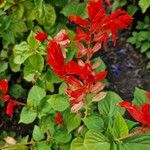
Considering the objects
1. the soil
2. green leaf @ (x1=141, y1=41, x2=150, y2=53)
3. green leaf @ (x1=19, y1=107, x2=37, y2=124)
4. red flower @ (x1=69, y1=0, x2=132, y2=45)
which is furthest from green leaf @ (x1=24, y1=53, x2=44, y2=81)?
green leaf @ (x1=141, y1=41, x2=150, y2=53)

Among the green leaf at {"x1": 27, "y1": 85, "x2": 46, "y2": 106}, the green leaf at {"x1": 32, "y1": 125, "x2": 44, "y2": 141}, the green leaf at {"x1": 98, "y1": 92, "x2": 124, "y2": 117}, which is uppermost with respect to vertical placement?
the green leaf at {"x1": 27, "y1": 85, "x2": 46, "y2": 106}

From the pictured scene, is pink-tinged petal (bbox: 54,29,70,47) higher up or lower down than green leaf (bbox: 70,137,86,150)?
higher up

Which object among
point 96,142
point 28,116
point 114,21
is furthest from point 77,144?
point 114,21

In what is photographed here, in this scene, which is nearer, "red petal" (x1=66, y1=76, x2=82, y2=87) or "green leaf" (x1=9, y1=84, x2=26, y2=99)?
"red petal" (x1=66, y1=76, x2=82, y2=87)

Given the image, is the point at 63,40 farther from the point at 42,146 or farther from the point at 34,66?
the point at 42,146

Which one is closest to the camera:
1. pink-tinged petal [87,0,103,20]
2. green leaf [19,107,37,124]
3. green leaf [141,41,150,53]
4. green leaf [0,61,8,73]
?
pink-tinged petal [87,0,103,20]

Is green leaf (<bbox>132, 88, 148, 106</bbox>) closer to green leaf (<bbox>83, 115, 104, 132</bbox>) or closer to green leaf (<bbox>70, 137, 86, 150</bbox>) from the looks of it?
green leaf (<bbox>83, 115, 104, 132</bbox>)

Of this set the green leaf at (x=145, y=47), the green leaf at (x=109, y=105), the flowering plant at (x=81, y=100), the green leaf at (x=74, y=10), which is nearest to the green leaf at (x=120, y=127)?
the flowering plant at (x=81, y=100)
